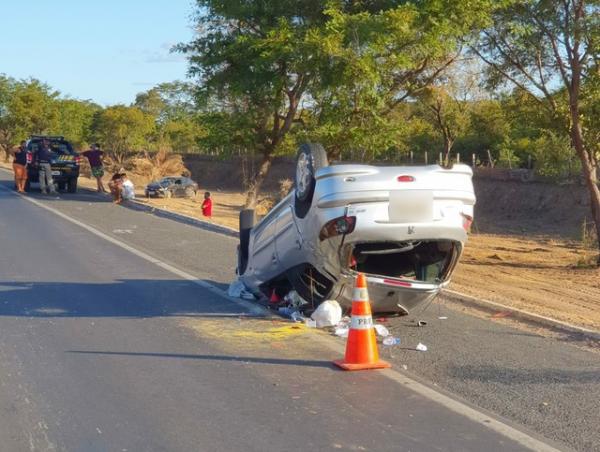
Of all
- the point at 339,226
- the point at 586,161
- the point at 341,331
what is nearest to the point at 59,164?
the point at 586,161

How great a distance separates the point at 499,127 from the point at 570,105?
94.4 ft

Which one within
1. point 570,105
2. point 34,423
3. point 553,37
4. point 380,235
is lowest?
point 34,423

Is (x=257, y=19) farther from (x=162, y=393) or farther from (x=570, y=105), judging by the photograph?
(x=162, y=393)

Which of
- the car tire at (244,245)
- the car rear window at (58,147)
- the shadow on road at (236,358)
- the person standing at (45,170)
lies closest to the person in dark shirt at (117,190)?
the person standing at (45,170)

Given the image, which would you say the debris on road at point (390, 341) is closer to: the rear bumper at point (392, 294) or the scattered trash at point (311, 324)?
the rear bumper at point (392, 294)

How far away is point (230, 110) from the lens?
22.2 m

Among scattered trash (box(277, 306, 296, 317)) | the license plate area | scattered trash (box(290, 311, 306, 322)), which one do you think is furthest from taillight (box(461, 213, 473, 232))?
scattered trash (box(277, 306, 296, 317))

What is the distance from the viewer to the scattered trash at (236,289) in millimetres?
10438

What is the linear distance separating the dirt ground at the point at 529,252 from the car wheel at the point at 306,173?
3726mm

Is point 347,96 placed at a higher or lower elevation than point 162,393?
higher

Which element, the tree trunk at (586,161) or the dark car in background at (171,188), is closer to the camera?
the tree trunk at (586,161)

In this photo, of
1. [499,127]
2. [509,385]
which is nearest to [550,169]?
[499,127]

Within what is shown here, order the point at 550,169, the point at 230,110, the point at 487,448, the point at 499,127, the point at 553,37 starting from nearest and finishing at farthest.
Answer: the point at 487,448 < the point at 553,37 < the point at 230,110 < the point at 550,169 < the point at 499,127

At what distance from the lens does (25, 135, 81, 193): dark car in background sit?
97.2ft
